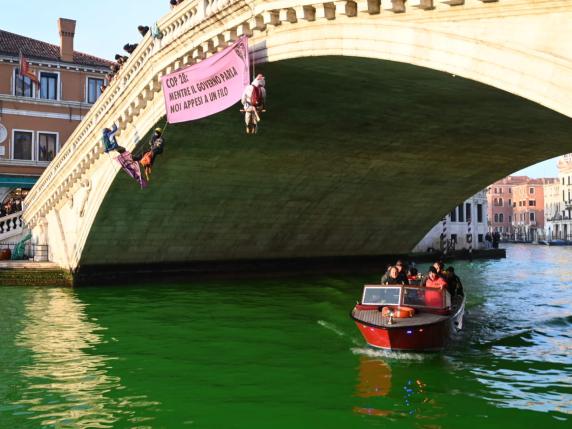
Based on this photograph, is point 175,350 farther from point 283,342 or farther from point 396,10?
point 396,10

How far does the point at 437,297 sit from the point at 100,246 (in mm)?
12429

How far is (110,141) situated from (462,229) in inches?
1269

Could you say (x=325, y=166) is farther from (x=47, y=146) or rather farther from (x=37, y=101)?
(x=37, y=101)

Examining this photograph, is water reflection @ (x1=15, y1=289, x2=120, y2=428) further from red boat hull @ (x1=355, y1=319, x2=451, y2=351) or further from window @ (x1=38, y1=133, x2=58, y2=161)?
window @ (x1=38, y1=133, x2=58, y2=161)

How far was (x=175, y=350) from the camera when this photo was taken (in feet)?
38.0

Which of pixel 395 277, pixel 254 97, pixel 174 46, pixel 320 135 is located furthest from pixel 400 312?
pixel 320 135

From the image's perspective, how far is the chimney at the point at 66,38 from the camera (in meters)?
31.1

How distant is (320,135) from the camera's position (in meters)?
18.2

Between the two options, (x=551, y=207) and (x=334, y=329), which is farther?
(x=551, y=207)

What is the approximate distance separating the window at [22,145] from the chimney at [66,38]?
12.8 feet

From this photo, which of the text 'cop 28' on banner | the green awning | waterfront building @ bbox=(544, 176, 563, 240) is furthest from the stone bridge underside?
waterfront building @ bbox=(544, 176, 563, 240)

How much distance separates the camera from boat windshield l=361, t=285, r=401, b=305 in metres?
12.1

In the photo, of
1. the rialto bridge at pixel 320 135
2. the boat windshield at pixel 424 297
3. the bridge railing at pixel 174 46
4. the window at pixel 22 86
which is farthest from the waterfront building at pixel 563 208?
the boat windshield at pixel 424 297

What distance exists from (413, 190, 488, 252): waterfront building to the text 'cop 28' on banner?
29222 millimetres
